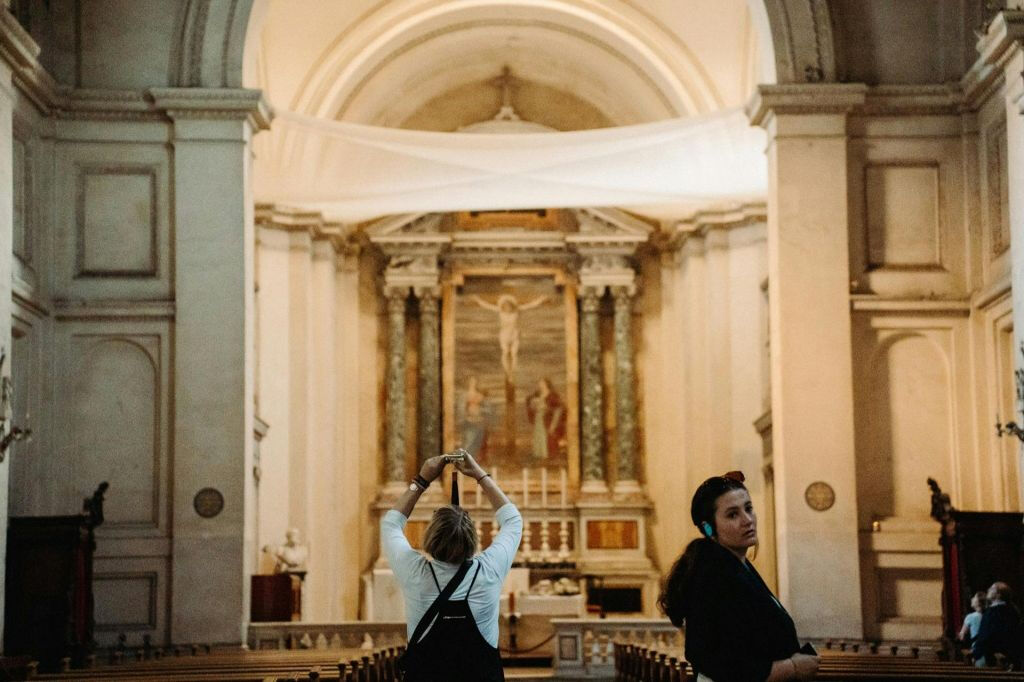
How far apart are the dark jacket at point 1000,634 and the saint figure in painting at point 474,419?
13.0 m

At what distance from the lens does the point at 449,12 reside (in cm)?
2208

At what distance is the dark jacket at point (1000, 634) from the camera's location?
1169 cm

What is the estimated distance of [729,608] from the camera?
4.84 m

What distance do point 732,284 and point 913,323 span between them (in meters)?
5.99

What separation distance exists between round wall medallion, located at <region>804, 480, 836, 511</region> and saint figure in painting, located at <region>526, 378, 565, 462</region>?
30.0 ft

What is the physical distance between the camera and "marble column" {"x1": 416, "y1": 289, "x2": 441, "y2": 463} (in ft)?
79.7

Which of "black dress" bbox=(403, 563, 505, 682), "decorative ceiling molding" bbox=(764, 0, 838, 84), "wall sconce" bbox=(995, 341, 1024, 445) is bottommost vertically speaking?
"black dress" bbox=(403, 563, 505, 682)

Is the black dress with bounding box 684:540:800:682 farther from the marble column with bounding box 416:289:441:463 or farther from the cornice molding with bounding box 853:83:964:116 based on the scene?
the marble column with bounding box 416:289:441:463

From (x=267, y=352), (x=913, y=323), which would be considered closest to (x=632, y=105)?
(x=267, y=352)

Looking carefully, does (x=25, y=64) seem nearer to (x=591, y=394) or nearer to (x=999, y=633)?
(x=999, y=633)

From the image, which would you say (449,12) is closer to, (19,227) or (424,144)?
(424,144)

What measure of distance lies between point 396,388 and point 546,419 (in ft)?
7.48

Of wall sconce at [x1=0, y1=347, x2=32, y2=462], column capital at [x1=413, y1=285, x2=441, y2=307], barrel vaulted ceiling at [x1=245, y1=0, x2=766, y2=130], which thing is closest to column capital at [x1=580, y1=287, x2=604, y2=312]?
column capital at [x1=413, y1=285, x2=441, y2=307]

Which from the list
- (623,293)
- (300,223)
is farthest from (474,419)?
(300,223)
